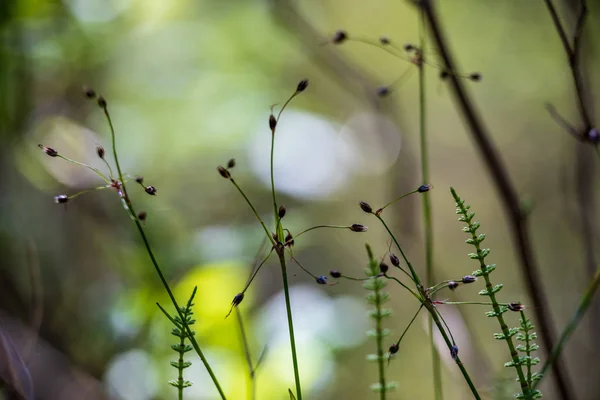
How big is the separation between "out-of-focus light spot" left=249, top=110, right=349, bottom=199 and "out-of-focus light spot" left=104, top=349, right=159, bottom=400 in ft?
1.56

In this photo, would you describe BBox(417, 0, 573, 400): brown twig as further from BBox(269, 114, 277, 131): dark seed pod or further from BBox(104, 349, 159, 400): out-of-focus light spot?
BBox(104, 349, 159, 400): out-of-focus light spot

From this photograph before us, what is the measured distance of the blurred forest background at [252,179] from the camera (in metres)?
0.69

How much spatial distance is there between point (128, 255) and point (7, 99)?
1.13ft

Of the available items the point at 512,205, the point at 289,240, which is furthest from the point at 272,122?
the point at 512,205

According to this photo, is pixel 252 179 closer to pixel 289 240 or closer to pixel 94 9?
pixel 94 9

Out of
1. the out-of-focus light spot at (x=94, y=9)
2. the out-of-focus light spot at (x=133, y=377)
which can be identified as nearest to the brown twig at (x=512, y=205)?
the out-of-focus light spot at (x=133, y=377)

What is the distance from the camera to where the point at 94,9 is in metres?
0.96

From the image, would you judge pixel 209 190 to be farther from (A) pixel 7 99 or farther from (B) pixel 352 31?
(B) pixel 352 31

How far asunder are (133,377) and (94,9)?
671mm

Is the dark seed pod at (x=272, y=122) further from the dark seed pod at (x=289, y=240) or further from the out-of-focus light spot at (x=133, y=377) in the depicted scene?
the out-of-focus light spot at (x=133, y=377)

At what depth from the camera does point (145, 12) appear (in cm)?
121

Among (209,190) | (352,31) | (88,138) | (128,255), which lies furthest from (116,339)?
(352,31)

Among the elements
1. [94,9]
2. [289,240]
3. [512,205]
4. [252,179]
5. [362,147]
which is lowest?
[289,240]

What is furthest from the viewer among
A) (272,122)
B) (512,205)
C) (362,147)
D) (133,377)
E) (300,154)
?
(362,147)
